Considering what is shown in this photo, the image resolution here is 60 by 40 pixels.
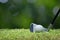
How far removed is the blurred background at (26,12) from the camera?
2361 millimetres

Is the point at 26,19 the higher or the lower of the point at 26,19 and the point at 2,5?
the lower

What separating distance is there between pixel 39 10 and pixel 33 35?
1.82 ft

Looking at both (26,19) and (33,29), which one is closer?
(33,29)

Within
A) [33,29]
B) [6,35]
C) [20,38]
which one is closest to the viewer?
[20,38]

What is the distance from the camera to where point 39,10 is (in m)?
2.40

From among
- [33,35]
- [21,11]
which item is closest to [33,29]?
[33,35]

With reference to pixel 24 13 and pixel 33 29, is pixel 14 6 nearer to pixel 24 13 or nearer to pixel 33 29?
pixel 24 13

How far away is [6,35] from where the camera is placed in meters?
1.95

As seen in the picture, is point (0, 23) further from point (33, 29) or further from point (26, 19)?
point (33, 29)

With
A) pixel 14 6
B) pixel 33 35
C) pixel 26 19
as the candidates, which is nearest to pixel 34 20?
pixel 26 19

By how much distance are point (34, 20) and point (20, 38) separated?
0.62 m

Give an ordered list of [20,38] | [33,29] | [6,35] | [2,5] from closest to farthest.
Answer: [20,38], [6,35], [33,29], [2,5]

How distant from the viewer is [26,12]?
7.84ft

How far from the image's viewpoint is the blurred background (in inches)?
93.0
